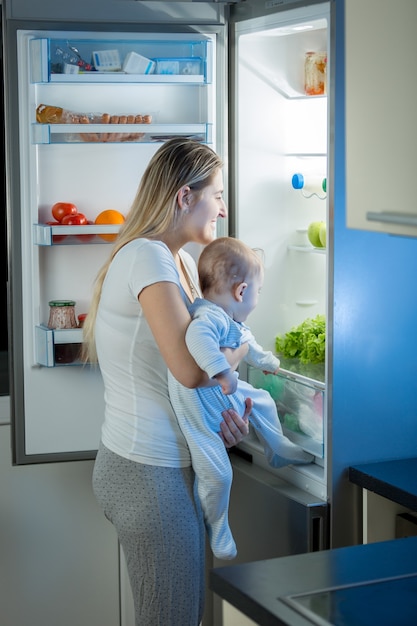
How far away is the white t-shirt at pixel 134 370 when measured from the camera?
7.27 feet

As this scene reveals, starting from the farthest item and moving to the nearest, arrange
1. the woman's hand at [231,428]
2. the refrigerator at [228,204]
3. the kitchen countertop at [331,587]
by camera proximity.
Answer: the refrigerator at [228,204] < the woman's hand at [231,428] < the kitchen countertop at [331,587]

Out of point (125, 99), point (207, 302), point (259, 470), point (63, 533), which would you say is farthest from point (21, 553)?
point (125, 99)

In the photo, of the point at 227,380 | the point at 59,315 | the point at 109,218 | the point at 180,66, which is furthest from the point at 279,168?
the point at 227,380

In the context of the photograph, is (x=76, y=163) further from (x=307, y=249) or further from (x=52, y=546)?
(x=52, y=546)

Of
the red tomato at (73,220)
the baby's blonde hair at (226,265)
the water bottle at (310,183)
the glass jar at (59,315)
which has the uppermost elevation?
the water bottle at (310,183)

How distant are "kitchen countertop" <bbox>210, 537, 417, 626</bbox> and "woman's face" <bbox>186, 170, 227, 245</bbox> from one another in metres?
0.86

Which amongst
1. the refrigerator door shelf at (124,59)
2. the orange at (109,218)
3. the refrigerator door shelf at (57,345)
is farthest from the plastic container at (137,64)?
the refrigerator door shelf at (57,345)

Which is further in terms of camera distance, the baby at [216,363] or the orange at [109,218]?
the orange at [109,218]

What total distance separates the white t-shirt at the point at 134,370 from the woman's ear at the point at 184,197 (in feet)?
0.48

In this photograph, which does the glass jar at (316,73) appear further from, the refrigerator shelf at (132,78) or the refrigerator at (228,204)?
the refrigerator shelf at (132,78)

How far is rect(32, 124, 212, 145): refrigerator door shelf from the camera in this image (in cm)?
269

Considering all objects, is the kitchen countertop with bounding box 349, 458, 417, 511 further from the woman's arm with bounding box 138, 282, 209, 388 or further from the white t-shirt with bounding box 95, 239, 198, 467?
the woman's arm with bounding box 138, 282, 209, 388

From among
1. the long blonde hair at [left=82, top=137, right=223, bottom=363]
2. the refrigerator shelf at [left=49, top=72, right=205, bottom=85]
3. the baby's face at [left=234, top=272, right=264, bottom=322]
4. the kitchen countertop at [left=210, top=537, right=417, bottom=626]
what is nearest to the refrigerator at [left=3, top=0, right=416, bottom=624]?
the refrigerator shelf at [left=49, top=72, right=205, bottom=85]

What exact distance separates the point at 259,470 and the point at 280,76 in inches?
43.7
